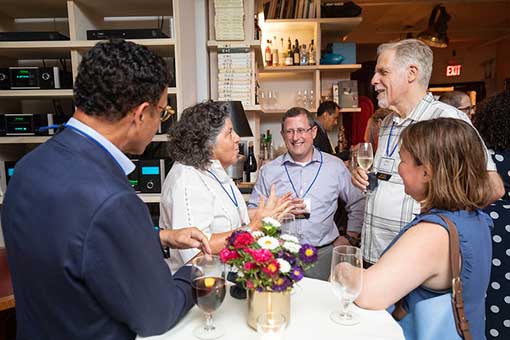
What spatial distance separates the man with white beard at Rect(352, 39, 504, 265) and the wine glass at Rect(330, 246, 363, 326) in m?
0.75

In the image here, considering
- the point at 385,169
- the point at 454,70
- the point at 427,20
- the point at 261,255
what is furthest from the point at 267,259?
the point at 454,70

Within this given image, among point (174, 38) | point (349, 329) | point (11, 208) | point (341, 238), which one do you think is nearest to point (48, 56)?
point (174, 38)

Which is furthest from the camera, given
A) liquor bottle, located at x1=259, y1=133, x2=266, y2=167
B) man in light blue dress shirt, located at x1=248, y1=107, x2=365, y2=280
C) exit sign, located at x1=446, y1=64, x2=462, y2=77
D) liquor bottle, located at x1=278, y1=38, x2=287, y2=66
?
exit sign, located at x1=446, y1=64, x2=462, y2=77

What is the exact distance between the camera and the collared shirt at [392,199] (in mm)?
1760

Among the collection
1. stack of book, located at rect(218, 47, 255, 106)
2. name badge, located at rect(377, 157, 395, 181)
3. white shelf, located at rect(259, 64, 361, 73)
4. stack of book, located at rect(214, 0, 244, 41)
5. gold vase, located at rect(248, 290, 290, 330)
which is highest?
stack of book, located at rect(214, 0, 244, 41)

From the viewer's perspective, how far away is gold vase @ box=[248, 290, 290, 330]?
993mm

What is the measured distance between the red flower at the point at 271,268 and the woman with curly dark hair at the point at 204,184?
56 centimetres

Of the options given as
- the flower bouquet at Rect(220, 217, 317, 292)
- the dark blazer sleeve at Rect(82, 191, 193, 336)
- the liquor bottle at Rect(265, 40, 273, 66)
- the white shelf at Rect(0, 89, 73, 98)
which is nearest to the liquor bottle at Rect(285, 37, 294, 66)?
the liquor bottle at Rect(265, 40, 273, 66)

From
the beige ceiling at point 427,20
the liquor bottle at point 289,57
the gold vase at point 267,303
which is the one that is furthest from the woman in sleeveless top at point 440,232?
the beige ceiling at point 427,20

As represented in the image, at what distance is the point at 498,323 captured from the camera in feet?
7.09

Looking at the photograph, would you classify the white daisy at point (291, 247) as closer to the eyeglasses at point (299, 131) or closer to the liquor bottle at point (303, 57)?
the eyeglasses at point (299, 131)

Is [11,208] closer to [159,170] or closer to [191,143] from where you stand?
[191,143]

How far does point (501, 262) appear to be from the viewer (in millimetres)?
2115

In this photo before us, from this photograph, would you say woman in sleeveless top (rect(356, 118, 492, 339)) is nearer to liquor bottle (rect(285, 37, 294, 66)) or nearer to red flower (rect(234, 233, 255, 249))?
red flower (rect(234, 233, 255, 249))
